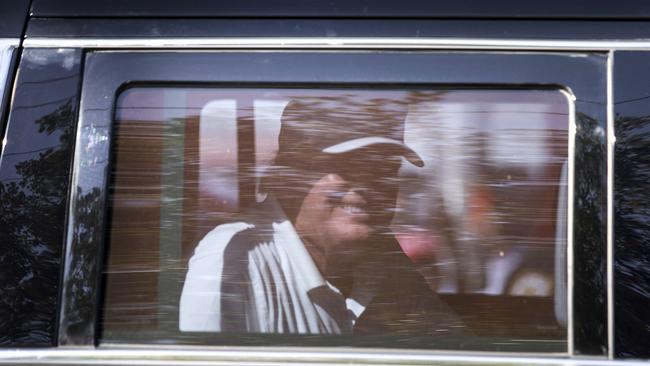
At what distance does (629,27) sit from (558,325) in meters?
0.73

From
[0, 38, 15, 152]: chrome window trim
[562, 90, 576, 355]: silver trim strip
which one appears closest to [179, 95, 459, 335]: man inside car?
[562, 90, 576, 355]: silver trim strip

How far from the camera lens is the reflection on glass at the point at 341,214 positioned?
5.67 ft

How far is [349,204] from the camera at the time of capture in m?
1.76

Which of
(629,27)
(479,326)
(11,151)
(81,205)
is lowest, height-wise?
(479,326)

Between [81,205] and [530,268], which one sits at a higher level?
[81,205]

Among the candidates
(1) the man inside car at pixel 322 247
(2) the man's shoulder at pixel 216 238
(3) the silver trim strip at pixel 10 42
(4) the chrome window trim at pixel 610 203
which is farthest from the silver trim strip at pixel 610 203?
(3) the silver trim strip at pixel 10 42

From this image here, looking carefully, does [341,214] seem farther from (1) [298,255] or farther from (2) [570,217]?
(2) [570,217]

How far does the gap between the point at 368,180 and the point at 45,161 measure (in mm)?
777

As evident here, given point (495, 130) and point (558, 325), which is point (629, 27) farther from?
point (558, 325)

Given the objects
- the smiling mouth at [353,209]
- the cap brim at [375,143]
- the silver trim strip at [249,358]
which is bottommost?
the silver trim strip at [249,358]

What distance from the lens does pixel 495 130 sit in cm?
175

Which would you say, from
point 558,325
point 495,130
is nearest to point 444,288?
point 558,325

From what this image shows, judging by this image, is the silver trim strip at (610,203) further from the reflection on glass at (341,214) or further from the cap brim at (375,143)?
the cap brim at (375,143)

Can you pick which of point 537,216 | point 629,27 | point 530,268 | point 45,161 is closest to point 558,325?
point 530,268
